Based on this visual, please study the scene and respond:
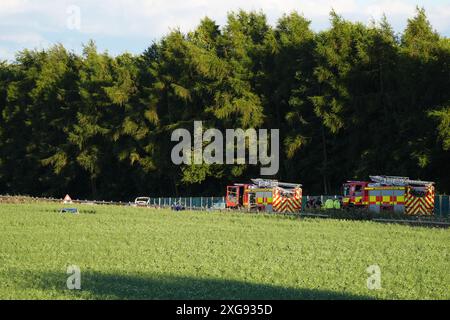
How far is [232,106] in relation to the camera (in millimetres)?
61781

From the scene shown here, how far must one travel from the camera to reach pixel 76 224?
33500 mm

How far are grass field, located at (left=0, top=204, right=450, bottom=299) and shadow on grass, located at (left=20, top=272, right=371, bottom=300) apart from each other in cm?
2

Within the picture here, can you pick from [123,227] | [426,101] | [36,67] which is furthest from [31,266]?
[36,67]

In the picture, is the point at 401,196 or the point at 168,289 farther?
the point at 401,196

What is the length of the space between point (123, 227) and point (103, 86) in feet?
134

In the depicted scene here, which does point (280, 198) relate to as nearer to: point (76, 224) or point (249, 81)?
point (249, 81)

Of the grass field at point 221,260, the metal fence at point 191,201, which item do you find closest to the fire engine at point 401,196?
the grass field at point 221,260

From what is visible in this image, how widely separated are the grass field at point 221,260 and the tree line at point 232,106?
2020cm

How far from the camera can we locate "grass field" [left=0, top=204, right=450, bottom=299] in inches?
594

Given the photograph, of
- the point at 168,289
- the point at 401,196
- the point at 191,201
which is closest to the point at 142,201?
the point at 191,201

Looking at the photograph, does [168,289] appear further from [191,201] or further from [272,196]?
[191,201]

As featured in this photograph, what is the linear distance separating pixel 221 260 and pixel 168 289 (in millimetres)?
5150
